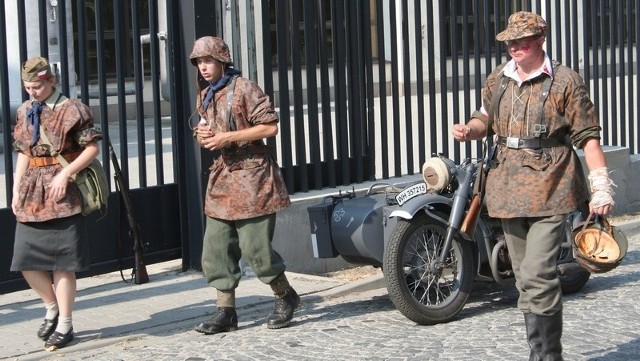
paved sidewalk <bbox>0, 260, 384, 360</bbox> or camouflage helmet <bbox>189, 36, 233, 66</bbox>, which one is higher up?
camouflage helmet <bbox>189, 36, 233, 66</bbox>

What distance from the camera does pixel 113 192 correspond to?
8.57 meters

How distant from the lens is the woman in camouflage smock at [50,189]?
6781 mm

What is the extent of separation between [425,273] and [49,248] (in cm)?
226

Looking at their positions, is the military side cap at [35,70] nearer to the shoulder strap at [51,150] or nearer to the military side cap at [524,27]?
the shoulder strap at [51,150]

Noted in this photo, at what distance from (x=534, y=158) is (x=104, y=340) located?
2773 millimetres

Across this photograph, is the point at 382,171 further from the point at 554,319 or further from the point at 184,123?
the point at 554,319

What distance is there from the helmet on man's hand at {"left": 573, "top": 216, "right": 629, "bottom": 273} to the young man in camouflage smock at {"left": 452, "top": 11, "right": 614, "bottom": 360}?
11 cm

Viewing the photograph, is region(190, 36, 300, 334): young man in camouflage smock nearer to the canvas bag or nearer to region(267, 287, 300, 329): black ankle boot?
region(267, 287, 300, 329): black ankle boot

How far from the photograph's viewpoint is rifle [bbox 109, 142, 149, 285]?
27.6ft

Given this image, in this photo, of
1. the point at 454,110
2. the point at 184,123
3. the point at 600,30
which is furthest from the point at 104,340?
the point at 600,30

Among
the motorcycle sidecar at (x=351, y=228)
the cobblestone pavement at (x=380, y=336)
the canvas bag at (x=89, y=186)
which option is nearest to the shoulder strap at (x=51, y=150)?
the canvas bag at (x=89, y=186)

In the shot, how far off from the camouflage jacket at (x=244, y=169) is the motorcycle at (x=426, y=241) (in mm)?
726

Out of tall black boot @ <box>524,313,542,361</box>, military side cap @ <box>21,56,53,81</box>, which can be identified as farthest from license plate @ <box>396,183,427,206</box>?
military side cap @ <box>21,56,53,81</box>

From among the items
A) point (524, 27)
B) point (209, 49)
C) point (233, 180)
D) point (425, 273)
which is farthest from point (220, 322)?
point (524, 27)
